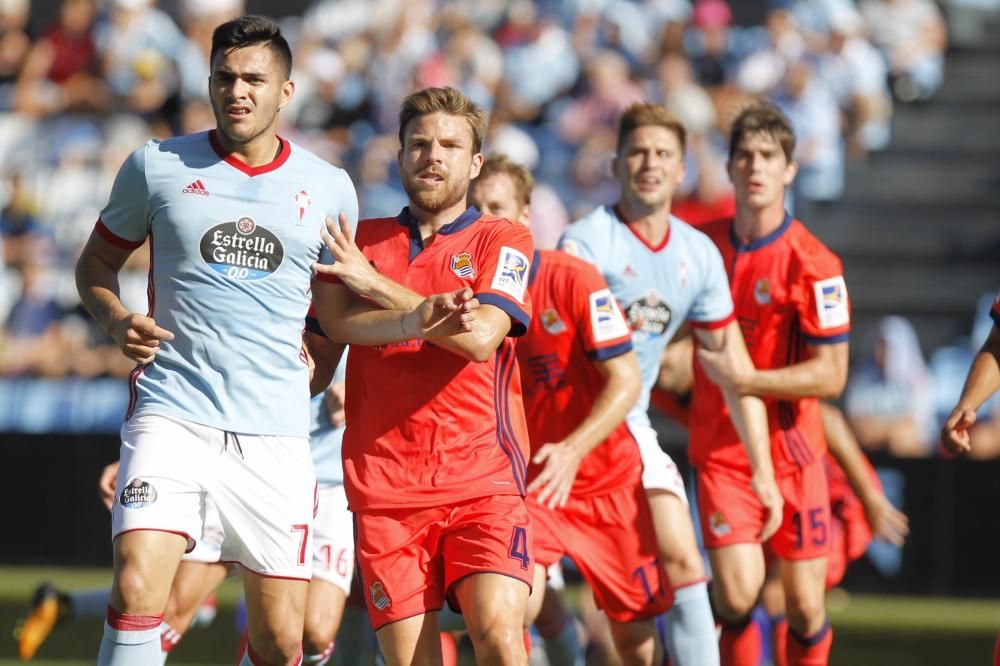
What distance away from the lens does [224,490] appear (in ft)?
15.8

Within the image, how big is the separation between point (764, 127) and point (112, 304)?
11.4 feet

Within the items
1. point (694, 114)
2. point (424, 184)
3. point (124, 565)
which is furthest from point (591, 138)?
point (124, 565)

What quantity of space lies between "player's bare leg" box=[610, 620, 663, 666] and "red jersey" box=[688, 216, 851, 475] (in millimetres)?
1044

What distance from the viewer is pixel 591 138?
1350 centimetres

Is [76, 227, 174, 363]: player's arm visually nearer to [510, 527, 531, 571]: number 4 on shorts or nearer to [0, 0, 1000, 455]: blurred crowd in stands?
[510, 527, 531, 571]: number 4 on shorts

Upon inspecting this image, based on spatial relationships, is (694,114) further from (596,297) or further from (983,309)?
(596,297)

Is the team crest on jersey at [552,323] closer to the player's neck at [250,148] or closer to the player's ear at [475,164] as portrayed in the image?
the player's ear at [475,164]

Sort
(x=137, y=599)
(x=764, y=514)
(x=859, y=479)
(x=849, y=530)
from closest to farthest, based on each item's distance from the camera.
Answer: (x=137, y=599)
(x=764, y=514)
(x=859, y=479)
(x=849, y=530)

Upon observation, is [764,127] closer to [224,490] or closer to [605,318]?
[605,318]

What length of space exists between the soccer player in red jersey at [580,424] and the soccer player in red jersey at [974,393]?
1.24 metres

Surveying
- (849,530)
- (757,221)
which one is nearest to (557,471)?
(757,221)

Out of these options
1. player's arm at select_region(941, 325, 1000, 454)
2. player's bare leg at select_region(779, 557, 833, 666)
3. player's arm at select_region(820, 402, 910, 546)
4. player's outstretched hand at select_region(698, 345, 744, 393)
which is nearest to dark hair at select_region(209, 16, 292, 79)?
player's outstretched hand at select_region(698, 345, 744, 393)

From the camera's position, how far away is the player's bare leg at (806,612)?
6922 mm

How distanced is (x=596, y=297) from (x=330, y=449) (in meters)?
1.46
